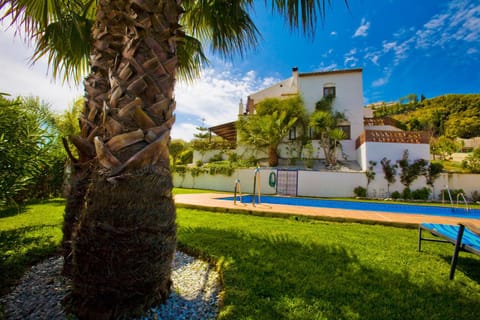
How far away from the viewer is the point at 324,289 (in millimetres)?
2699

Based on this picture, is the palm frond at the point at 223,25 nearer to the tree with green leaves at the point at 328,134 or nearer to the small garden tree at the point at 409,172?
the small garden tree at the point at 409,172

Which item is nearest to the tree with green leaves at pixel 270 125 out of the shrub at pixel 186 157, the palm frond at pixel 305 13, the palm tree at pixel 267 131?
the palm tree at pixel 267 131

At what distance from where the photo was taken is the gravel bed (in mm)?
2129

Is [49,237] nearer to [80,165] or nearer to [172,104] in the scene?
[80,165]

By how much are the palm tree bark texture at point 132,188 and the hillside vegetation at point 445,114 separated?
3805 cm

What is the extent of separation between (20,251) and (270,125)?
18.8 m

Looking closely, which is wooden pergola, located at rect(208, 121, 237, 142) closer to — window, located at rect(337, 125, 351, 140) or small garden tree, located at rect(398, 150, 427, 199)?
window, located at rect(337, 125, 351, 140)

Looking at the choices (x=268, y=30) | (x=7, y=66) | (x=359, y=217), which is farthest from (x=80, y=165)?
(x=359, y=217)

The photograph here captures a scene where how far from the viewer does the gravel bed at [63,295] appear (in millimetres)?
2129

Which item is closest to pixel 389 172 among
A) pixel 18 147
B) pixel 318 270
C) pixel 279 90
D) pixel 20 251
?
pixel 318 270

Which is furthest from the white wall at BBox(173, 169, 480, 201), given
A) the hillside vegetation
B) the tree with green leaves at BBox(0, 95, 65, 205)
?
the hillside vegetation

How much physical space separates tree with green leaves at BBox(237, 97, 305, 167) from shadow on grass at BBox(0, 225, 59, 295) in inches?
713

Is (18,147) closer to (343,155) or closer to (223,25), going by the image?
(223,25)

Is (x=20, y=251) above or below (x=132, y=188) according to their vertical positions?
below
